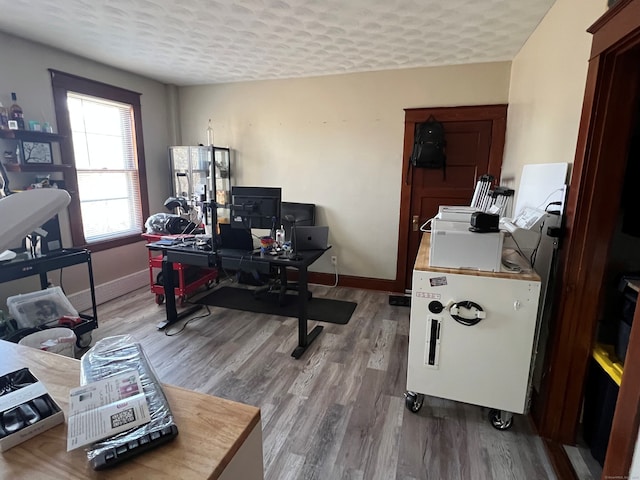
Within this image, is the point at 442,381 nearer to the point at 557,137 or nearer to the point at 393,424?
the point at 393,424

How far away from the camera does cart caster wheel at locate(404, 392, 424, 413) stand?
6.86 ft

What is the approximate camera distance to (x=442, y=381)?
1979 mm

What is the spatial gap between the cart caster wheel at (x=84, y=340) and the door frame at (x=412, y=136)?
3.22 metres

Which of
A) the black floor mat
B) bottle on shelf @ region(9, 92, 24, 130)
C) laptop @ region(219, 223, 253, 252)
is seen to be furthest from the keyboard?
bottle on shelf @ region(9, 92, 24, 130)

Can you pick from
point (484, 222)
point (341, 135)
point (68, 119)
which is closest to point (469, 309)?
point (484, 222)

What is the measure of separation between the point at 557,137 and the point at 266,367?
8.27ft

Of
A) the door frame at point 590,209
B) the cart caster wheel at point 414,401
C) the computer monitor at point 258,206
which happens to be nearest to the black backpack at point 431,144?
the computer monitor at point 258,206

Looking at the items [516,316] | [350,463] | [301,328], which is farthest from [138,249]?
[516,316]

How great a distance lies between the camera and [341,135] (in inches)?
159

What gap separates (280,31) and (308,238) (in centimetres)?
174

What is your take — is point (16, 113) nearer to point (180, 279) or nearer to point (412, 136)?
point (180, 279)

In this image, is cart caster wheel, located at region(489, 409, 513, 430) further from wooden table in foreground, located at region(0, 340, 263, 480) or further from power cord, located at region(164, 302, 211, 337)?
power cord, located at region(164, 302, 211, 337)

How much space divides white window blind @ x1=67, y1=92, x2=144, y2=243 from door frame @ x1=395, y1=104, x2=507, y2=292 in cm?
333

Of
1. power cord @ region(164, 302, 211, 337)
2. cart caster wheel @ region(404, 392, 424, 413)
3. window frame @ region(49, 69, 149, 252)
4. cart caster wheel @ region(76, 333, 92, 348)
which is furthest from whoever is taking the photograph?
window frame @ region(49, 69, 149, 252)
